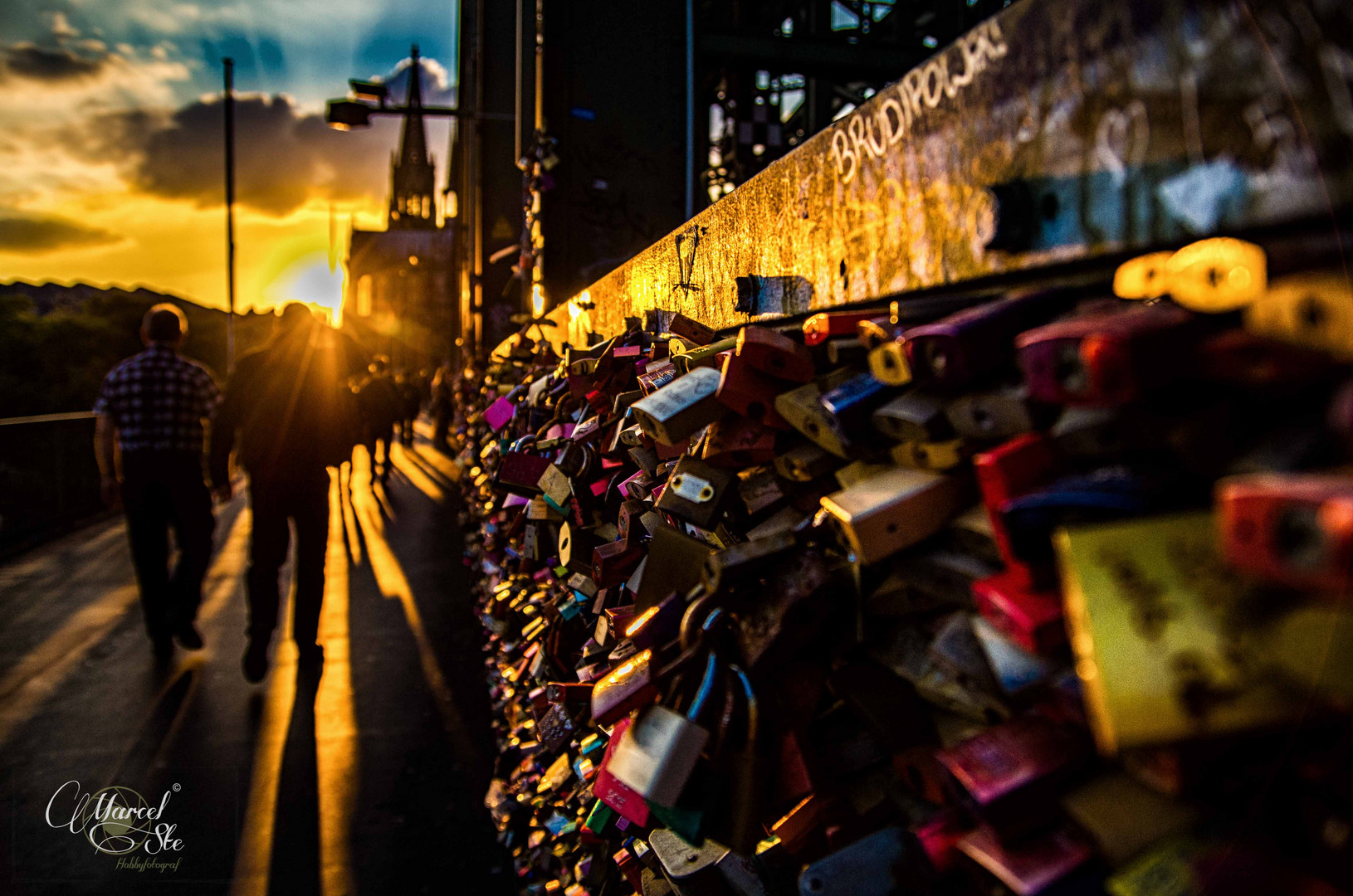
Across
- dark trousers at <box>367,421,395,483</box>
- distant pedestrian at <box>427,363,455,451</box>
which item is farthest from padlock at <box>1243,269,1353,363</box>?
distant pedestrian at <box>427,363,455,451</box>

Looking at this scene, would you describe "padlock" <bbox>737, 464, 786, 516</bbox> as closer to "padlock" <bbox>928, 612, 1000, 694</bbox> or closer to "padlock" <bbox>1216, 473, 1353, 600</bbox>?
"padlock" <bbox>928, 612, 1000, 694</bbox>

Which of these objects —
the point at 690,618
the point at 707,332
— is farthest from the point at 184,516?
the point at 690,618

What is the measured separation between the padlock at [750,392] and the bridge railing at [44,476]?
8386 millimetres

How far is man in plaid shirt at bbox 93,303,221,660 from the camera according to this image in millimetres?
4078

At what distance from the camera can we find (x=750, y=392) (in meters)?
1.24

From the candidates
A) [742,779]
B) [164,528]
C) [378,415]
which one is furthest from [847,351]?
[378,415]

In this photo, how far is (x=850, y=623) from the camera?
107 centimetres

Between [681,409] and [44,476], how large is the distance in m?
9.48

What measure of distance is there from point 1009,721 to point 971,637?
0.10m

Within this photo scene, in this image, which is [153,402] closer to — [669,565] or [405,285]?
[669,565]

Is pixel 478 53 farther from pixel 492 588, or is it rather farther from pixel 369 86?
pixel 492 588

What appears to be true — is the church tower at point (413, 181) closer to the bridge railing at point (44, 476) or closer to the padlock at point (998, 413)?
the bridge railing at point (44, 476)

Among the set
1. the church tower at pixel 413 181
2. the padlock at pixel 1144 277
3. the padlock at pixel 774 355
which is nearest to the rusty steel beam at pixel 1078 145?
the padlock at pixel 1144 277

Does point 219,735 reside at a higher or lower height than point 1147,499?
lower
